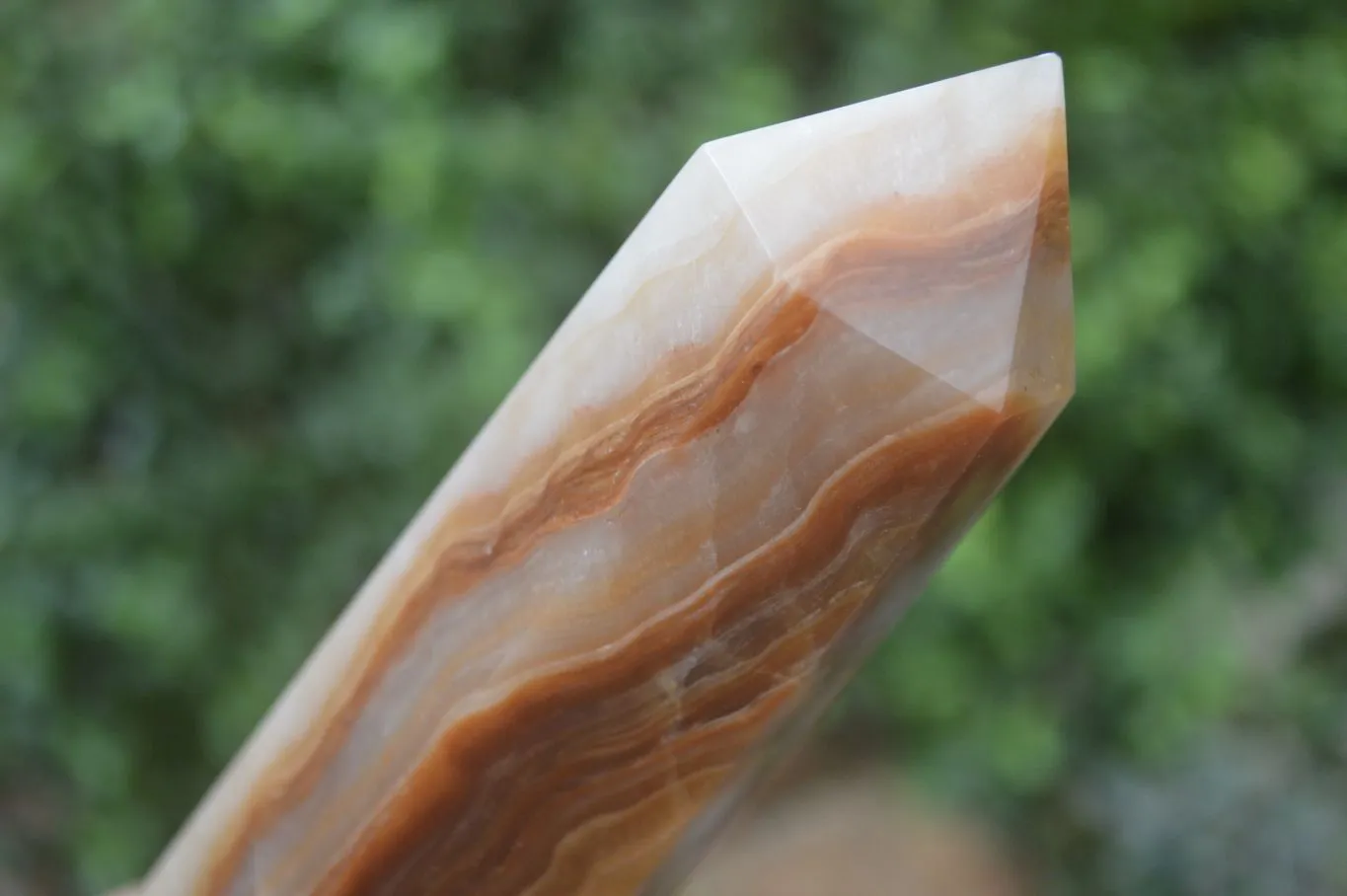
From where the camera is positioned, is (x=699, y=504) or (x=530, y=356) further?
(x=530, y=356)

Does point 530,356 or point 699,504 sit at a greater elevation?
point 699,504

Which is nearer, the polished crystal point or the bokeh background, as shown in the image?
the polished crystal point

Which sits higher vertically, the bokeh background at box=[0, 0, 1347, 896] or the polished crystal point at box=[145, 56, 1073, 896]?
the polished crystal point at box=[145, 56, 1073, 896]

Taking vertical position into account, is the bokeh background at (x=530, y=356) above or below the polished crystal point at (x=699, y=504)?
below

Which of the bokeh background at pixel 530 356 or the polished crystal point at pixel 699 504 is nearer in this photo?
the polished crystal point at pixel 699 504
